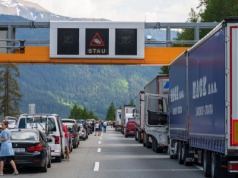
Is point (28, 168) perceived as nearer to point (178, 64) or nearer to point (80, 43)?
point (178, 64)

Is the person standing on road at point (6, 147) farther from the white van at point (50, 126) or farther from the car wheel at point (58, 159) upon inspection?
the car wheel at point (58, 159)

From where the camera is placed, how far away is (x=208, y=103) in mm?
17781

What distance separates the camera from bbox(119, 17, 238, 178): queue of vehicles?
50.6ft

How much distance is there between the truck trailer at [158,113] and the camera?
102ft

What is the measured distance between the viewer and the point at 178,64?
81.7 feet

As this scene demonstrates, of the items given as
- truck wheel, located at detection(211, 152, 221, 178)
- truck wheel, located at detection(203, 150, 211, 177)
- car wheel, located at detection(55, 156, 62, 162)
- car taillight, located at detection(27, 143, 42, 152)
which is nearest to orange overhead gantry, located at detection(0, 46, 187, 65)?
car wheel, located at detection(55, 156, 62, 162)

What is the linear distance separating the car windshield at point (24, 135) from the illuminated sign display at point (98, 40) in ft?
66.3

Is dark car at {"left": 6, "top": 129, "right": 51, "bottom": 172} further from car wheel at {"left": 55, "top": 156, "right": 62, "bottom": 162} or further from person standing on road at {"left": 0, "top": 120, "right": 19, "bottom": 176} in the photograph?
car wheel at {"left": 55, "top": 156, "right": 62, "bottom": 162}

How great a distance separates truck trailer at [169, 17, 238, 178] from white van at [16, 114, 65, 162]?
14.1ft

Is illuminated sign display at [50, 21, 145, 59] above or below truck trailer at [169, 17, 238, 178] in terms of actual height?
above

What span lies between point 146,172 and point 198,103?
296 centimetres

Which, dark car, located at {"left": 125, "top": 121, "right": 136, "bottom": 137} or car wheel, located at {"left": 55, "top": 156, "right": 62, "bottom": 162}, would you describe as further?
dark car, located at {"left": 125, "top": 121, "right": 136, "bottom": 137}

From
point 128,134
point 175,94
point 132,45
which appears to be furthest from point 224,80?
point 128,134

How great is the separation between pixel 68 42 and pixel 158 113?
11823 millimetres
